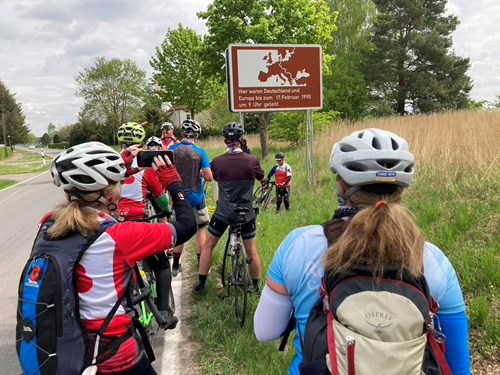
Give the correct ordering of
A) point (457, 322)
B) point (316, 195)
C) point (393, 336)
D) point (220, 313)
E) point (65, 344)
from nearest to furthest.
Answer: point (393, 336), point (457, 322), point (65, 344), point (220, 313), point (316, 195)

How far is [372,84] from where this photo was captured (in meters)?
38.0

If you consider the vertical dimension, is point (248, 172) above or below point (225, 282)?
above

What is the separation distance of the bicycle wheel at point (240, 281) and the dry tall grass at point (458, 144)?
4039mm

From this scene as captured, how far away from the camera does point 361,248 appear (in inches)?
51.9

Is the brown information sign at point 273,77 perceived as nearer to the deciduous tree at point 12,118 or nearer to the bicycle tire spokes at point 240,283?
the bicycle tire spokes at point 240,283

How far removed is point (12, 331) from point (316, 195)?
7.11m

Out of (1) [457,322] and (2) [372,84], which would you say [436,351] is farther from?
(2) [372,84]

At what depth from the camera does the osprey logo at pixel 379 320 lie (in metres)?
1.24

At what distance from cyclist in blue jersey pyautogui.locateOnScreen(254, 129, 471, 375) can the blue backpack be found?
861mm

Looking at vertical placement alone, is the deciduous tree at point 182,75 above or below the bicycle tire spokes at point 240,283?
above

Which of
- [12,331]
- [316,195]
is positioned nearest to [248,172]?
[12,331]

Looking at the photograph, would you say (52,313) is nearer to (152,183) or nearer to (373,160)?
(373,160)

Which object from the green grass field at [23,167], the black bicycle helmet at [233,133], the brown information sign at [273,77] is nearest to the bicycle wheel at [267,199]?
the brown information sign at [273,77]

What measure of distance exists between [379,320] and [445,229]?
163 inches
